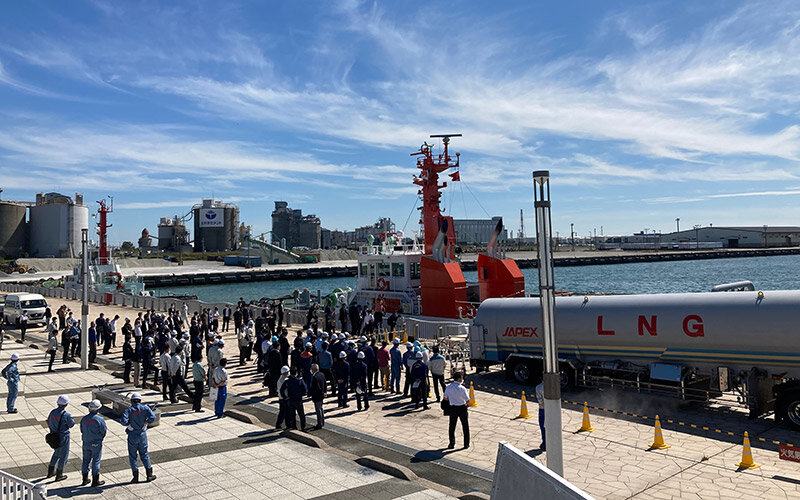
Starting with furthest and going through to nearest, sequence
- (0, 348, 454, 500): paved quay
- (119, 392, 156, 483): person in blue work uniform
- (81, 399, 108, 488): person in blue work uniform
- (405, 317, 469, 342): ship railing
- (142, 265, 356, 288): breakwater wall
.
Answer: (142, 265, 356, 288): breakwater wall
(405, 317, 469, 342): ship railing
(119, 392, 156, 483): person in blue work uniform
(81, 399, 108, 488): person in blue work uniform
(0, 348, 454, 500): paved quay

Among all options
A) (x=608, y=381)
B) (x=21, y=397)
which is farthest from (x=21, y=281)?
(x=608, y=381)

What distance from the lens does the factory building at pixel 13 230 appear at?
395ft

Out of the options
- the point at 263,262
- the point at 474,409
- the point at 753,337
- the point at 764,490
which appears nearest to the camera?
the point at 764,490

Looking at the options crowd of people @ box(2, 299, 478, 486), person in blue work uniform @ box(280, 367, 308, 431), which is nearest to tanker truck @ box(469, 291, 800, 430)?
crowd of people @ box(2, 299, 478, 486)

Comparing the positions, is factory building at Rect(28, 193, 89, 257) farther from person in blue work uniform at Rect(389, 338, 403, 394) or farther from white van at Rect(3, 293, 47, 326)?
person in blue work uniform at Rect(389, 338, 403, 394)

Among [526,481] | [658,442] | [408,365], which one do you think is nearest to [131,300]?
[408,365]

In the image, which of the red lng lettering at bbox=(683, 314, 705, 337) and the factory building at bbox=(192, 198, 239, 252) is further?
the factory building at bbox=(192, 198, 239, 252)

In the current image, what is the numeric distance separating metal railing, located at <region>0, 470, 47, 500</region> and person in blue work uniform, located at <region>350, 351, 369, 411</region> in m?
8.76

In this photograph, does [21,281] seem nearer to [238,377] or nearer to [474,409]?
[238,377]

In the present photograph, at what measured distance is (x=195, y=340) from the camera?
19719 mm

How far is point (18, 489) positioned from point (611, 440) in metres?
10.4

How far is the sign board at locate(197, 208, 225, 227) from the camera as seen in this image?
167 m

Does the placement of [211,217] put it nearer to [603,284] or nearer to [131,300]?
[603,284]

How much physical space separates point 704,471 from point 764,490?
41.2 inches
